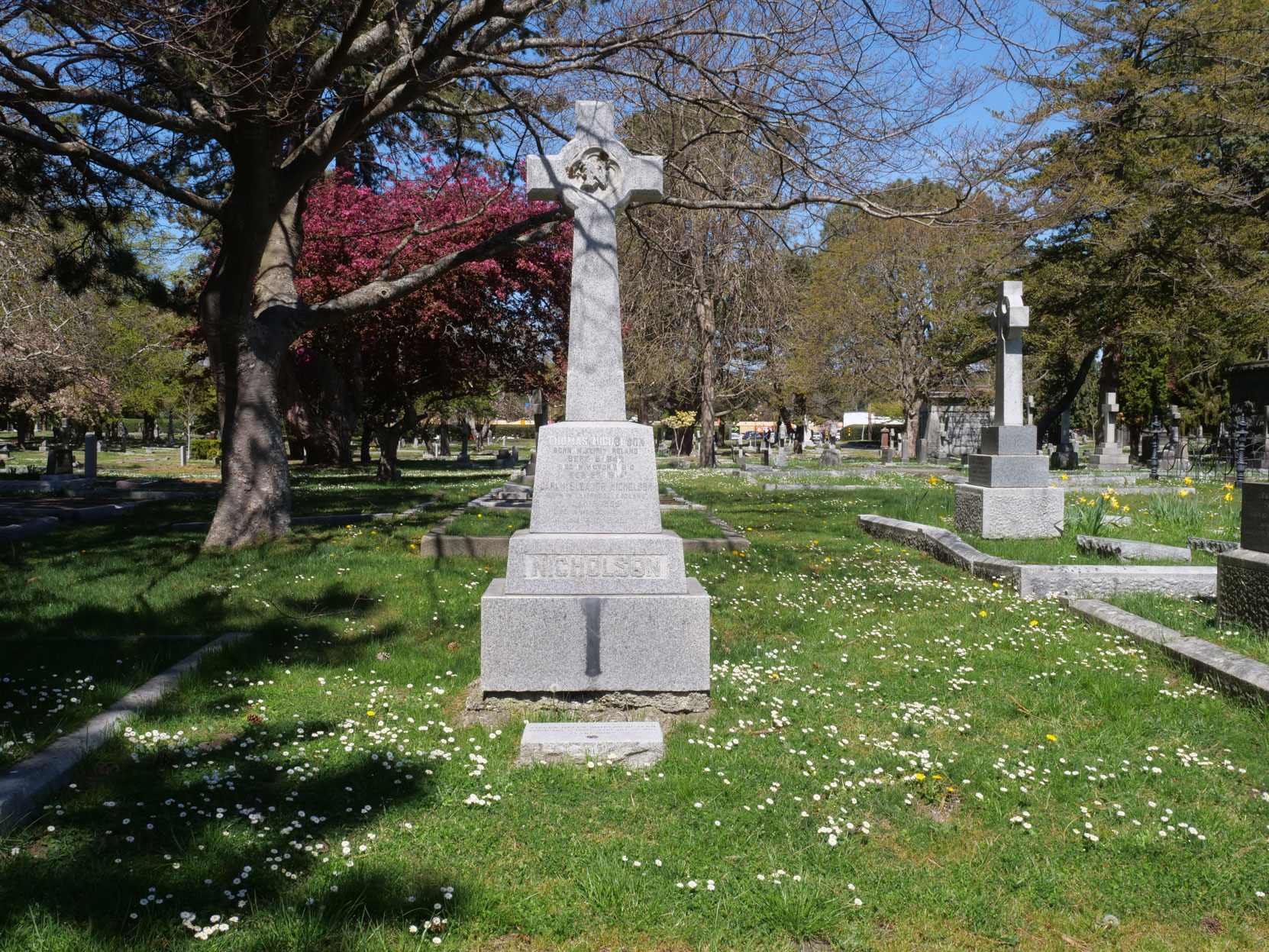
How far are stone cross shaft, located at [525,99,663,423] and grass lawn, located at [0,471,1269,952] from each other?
6.12 ft

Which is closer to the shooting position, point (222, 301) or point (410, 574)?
point (410, 574)

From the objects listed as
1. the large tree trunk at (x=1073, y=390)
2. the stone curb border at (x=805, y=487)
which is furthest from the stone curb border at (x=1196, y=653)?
the large tree trunk at (x=1073, y=390)

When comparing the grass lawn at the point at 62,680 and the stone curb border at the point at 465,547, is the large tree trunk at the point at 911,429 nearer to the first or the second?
the stone curb border at the point at 465,547

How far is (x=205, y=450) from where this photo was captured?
39000 mm

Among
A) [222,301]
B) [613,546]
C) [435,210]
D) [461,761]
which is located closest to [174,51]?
[222,301]

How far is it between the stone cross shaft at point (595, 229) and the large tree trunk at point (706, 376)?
2054 centimetres

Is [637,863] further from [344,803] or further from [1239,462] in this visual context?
[1239,462]

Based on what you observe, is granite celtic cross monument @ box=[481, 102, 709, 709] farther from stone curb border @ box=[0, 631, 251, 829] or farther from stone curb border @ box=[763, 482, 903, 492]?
stone curb border @ box=[763, 482, 903, 492]

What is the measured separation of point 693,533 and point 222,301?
598 centimetres

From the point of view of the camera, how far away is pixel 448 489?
17125 mm

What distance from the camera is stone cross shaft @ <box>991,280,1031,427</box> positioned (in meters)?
10.3

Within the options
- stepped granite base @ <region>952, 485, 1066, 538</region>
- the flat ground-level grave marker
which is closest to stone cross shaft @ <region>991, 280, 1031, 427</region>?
stepped granite base @ <region>952, 485, 1066, 538</region>

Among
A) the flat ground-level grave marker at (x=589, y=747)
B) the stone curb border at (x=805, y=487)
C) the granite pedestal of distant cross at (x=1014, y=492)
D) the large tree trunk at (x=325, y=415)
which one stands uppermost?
the large tree trunk at (x=325, y=415)

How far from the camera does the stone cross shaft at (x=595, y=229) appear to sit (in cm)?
491
